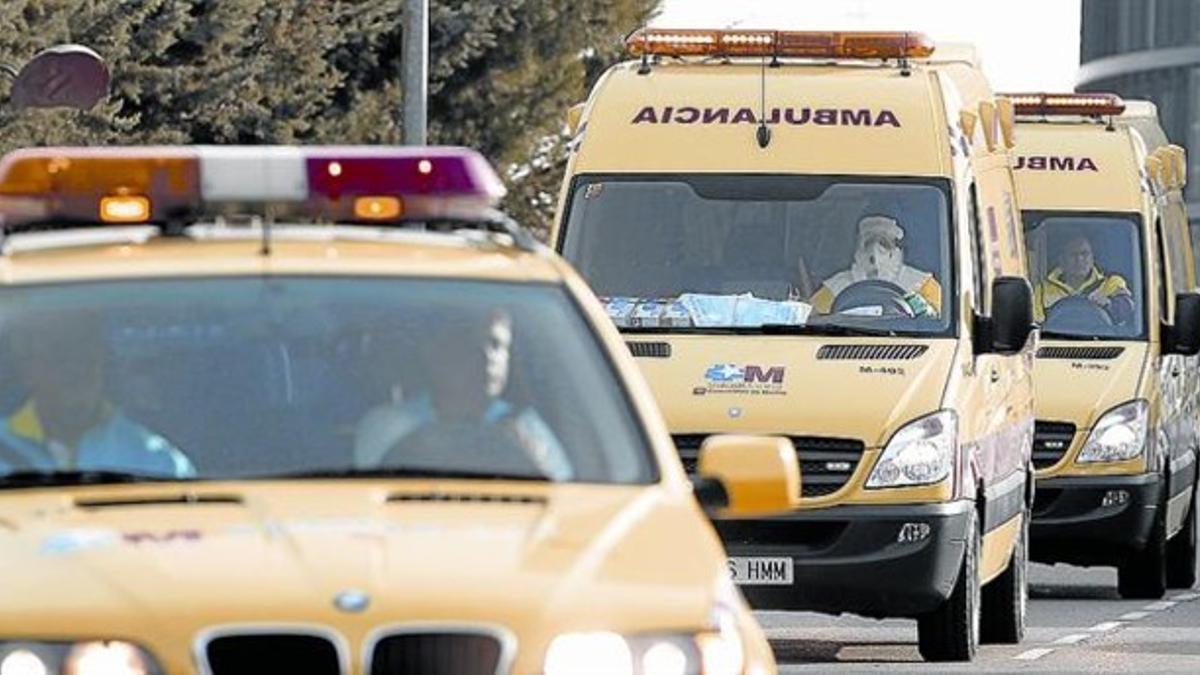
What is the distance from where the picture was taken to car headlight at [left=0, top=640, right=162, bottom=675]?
6516 millimetres

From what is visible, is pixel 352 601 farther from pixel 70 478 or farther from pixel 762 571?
pixel 762 571

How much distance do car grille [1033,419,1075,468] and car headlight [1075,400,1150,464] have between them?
0.32ft

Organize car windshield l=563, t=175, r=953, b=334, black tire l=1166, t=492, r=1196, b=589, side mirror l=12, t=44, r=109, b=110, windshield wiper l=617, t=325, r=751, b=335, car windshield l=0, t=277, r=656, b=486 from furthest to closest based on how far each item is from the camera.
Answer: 1. black tire l=1166, t=492, r=1196, b=589
2. side mirror l=12, t=44, r=109, b=110
3. car windshield l=563, t=175, r=953, b=334
4. windshield wiper l=617, t=325, r=751, b=335
5. car windshield l=0, t=277, r=656, b=486

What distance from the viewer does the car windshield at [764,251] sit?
52.7 ft

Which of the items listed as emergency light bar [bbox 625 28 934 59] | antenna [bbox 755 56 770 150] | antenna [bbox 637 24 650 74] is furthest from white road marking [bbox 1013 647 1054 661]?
antenna [bbox 637 24 650 74]

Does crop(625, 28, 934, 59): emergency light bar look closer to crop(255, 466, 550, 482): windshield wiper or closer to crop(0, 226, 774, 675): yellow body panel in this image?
crop(0, 226, 774, 675): yellow body panel

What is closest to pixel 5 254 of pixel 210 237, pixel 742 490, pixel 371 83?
pixel 210 237

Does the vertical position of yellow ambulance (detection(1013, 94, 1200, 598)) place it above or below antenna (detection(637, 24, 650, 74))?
below

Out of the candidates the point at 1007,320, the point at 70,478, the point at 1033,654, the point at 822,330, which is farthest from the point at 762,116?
the point at 70,478

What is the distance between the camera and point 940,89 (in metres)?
16.7

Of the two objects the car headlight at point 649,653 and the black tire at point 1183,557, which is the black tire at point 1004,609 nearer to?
the black tire at point 1183,557

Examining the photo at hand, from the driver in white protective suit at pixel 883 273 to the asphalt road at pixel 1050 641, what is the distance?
1.38m

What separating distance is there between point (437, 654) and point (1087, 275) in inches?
649

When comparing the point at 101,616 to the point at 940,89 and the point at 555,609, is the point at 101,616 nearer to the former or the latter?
the point at 555,609
